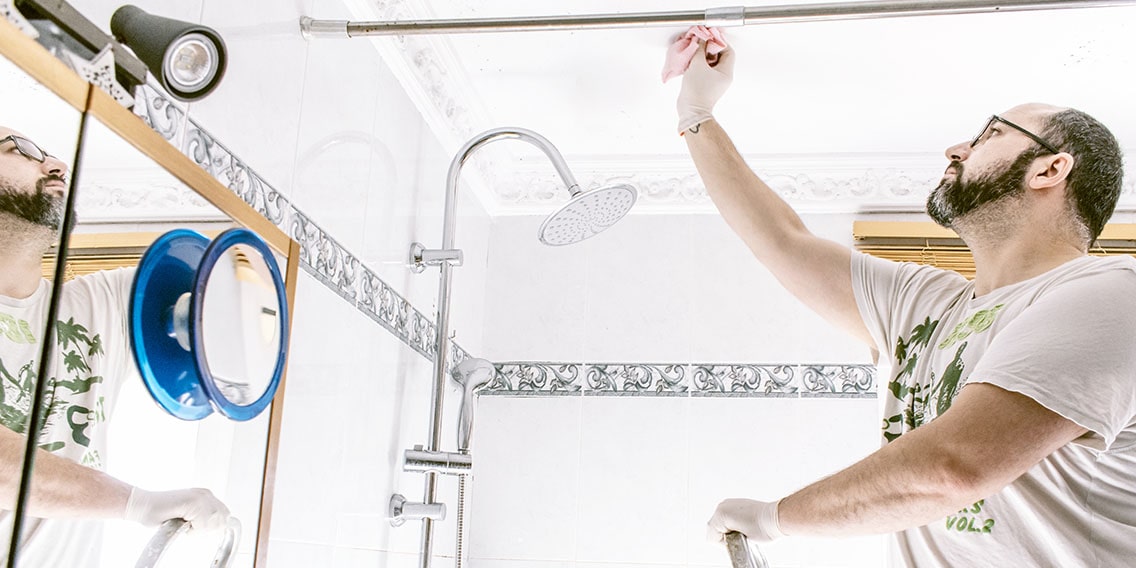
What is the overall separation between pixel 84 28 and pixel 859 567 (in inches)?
80.3

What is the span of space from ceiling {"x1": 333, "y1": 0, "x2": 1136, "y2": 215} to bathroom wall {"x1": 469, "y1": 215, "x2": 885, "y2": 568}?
153 millimetres

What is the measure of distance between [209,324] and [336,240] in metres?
0.54

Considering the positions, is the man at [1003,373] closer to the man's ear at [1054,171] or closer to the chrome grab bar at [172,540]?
the man's ear at [1054,171]

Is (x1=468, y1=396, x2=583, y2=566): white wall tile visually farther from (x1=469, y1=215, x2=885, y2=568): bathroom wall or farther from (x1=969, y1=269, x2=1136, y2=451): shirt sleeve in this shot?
(x1=969, y1=269, x2=1136, y2=451): shirt sleeve

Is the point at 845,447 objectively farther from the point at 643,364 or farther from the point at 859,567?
the point at 643,364

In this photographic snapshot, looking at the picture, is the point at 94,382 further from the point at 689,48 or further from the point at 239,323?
the point at 689,48

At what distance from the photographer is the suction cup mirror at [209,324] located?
1091mm

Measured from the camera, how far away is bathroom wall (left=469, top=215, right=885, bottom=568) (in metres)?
2.48

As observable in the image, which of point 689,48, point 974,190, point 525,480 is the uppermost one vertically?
point 689,48

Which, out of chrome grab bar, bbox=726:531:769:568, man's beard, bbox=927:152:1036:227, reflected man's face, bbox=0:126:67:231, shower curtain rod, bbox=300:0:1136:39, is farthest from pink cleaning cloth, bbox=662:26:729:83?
reflected man's face, bbox=0:126:67:231

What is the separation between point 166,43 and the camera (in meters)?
1.03

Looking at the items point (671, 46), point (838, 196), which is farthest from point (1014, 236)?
point (838, 196)

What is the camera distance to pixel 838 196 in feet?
8.73

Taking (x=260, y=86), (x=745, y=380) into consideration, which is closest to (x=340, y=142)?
(x=260, y=86)
